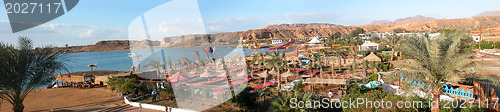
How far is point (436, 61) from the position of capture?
549 cm

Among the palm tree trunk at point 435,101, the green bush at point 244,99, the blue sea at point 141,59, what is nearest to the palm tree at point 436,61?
the palm tree trunk at point 435,101

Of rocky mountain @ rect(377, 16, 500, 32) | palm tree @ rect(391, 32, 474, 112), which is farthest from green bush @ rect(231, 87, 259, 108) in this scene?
rocky mountain @ rect(377, 16, 500, 32)

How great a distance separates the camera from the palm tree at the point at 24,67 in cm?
637

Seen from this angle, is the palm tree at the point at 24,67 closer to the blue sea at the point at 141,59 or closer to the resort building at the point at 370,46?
the blue sea at the point at 141,59

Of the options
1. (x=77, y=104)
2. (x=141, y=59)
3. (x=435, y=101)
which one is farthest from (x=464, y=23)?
(x=77, y=104)

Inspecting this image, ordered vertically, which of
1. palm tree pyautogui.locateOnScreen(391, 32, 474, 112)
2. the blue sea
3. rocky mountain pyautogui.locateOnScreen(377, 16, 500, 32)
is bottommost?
the blue sea

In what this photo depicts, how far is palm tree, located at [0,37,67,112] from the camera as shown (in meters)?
6.37

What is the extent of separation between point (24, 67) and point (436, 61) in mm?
10805

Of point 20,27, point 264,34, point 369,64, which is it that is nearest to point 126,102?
point 20,27

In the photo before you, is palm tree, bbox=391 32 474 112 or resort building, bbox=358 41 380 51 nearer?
palm tree, bbox=391 32 474 112

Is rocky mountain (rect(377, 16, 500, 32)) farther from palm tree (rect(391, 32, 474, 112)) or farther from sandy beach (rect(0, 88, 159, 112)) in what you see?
sandy beach (rect(0, 88, 159, 112))

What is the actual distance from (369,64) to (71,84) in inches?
817

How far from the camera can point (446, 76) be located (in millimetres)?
5445

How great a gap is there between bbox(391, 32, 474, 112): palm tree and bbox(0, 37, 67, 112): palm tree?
993cm
